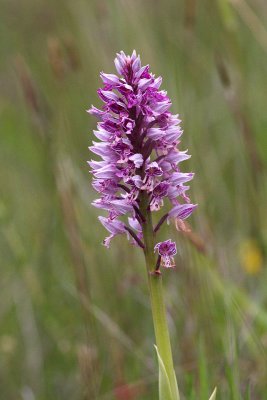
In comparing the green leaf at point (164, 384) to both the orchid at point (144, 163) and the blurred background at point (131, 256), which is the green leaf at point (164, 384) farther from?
the blurred background at point (131, 256)

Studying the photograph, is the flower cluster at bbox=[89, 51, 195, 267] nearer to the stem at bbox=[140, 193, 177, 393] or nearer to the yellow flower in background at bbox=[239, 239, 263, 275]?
the stem at bbox=[140, 193, 177, 393]

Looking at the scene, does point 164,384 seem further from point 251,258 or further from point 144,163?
point 251,258

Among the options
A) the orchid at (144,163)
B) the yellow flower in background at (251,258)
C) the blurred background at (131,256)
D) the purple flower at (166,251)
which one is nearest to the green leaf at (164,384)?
the orchid at (144,163)

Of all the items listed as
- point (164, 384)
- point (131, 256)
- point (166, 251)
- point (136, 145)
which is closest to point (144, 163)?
point (136, 145)

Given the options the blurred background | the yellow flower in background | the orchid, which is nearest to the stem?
the orchid

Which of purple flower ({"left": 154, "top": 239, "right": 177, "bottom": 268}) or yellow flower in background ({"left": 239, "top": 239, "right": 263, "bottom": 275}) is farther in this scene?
yellow flower in background ({"left": 239, "top": 239, "right": 263, "bottom": 275})

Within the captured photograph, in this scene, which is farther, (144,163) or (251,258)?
(251,258)
